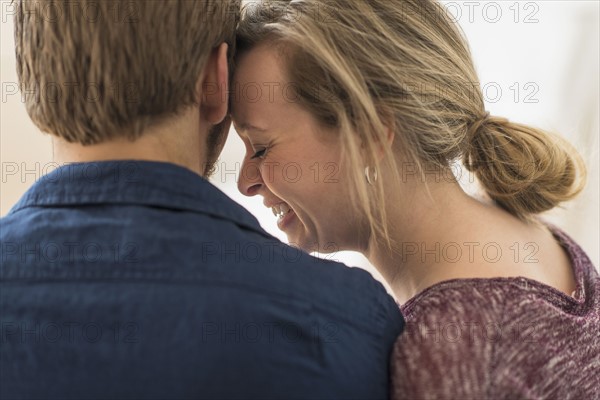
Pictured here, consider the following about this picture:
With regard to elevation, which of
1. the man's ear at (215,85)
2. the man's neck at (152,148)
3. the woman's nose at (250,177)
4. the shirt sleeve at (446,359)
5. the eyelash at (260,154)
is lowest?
the shirt sleeve at (446,359)

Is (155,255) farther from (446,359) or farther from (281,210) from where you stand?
(281,210)

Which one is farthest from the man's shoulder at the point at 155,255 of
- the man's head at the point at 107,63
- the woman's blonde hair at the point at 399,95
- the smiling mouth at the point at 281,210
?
the smiling mouth at the point at 281,210

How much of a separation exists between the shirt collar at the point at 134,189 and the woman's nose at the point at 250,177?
1.03ft

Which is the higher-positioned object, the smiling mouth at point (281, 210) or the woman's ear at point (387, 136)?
the woman's ear at point (387, 136)

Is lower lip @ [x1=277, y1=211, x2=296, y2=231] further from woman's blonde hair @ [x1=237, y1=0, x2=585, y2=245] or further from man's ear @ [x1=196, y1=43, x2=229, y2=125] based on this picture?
man's ear @ [x1=196, y1=43, x2=229, y2=125]

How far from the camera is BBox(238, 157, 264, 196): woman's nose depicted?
1094mm

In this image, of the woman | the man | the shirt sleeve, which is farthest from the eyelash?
the shirt sleeve

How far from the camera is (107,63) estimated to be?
0.76m

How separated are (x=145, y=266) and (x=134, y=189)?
0.09m

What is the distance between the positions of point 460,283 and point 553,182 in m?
0.33

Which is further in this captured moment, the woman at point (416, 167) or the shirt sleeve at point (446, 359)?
the woman at point (416, 167)

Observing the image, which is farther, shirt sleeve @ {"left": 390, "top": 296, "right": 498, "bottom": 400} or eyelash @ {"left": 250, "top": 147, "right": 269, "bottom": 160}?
eyelash @ {"left": 250, "top": 147, "right": 269, "bottom": 160}

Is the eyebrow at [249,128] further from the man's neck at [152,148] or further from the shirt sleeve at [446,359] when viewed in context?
the shirt sleeve at [446,359]

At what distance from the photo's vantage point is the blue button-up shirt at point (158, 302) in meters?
0.71
